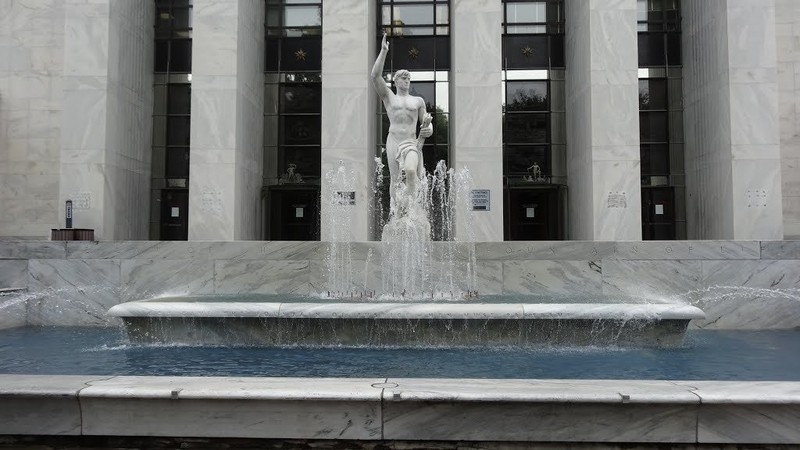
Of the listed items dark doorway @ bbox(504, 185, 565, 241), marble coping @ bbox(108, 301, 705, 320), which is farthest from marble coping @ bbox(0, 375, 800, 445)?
dark doorway @ bbox(504, 185, 565, 241)

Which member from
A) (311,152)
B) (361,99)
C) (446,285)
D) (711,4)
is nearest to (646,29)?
(711,4)

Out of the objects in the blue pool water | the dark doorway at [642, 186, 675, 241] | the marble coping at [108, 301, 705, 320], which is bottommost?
the blue pool water

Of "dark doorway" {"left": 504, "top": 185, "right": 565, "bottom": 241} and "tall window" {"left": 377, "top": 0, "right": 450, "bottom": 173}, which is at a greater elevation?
"tall window" {"left": 377, "top": 0, "right": 450, "bottom": 173}

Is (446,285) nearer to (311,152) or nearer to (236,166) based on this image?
(236,166)

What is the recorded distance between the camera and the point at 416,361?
611 centimetres

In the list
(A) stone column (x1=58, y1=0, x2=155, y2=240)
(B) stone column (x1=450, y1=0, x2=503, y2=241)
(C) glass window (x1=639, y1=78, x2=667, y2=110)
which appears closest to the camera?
(A) stone column (x1=58, y1=0, x2=155, y2=240)

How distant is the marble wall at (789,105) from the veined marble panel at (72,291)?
771 inches

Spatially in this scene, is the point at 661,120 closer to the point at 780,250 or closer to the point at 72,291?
the point at 780,250

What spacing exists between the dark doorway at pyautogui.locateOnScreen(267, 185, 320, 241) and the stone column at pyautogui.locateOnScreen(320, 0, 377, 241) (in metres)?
4.54

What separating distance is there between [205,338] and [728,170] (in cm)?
1609

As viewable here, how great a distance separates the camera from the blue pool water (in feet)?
17.9

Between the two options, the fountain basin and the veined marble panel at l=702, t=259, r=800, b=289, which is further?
the veined marble panel at l=702, t=259, r=800, b=289

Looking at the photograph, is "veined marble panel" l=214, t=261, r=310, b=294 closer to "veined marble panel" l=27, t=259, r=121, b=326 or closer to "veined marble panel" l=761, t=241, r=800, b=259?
"veined marble panel" l=27, t=259, r=121, b=326

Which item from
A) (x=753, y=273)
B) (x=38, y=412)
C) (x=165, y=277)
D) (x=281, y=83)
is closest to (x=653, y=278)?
(x=753, y=273)
